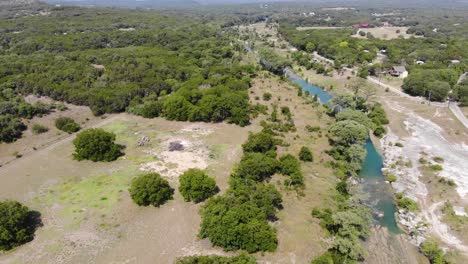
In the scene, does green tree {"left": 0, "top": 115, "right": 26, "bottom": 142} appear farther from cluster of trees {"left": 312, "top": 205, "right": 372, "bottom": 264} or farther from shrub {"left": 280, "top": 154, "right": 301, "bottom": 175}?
cluster of trees {"left": 312, "top": 205, "right": 372, "bottom": 264}

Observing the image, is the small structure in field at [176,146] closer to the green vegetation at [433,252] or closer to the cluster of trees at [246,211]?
the cluster of trees at [246,211]

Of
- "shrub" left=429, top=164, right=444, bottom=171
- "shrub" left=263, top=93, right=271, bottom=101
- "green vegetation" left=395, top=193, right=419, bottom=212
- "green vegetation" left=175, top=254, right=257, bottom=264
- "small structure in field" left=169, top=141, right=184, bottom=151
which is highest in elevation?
"shrub" left=263, top=93, right=271, bottom=101

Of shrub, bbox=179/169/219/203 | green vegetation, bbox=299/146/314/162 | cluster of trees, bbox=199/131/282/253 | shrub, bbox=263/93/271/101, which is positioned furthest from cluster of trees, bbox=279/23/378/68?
shrub, bbox=179/169/219/203

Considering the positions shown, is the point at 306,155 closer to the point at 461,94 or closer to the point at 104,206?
the point at 104,206

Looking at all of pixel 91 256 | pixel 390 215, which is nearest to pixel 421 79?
pixel 390 215

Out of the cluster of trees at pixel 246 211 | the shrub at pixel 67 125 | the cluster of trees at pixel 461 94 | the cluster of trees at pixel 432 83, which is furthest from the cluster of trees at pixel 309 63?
the shrub at pixel 67 125
